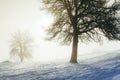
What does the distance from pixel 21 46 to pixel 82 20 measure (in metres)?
39.8

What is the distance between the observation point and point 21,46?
69.8 metres

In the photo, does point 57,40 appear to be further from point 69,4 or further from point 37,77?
point 37,77

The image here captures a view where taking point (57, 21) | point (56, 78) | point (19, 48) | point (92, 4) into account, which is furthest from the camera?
point (19, 48)

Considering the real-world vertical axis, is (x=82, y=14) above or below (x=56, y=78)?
above

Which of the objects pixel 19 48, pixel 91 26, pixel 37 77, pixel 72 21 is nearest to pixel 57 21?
pixel 72 21

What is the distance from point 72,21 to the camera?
32844mm

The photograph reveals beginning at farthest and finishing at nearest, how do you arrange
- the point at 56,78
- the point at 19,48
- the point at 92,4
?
the point at 19,48
the point at 92,4
the point at 56,78

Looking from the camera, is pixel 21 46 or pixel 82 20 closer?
pixel 82 20

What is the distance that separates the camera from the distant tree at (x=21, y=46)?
6810 cm

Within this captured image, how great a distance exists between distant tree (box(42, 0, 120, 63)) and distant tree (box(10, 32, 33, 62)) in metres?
34.9

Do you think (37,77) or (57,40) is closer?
(37,77)

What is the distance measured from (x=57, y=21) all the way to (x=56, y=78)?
1289 centimetres

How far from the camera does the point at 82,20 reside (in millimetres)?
32781

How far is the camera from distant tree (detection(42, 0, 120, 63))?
3166cm
